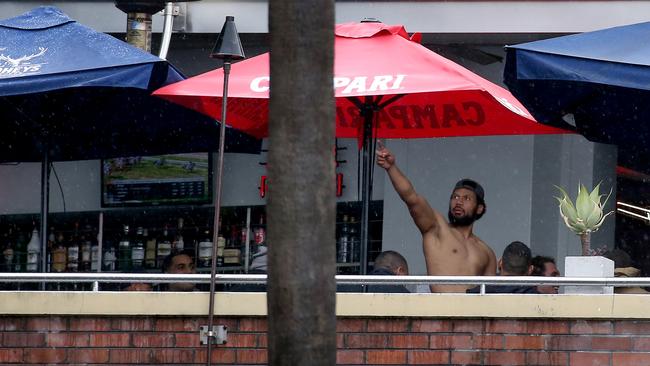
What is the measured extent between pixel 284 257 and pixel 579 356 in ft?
10.4

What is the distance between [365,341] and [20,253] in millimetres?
5796

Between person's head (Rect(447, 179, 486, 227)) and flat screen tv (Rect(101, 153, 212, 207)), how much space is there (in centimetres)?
410

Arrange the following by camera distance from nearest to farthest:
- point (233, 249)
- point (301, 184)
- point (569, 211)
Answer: point (301, 184)
point (569, 211)
point (233, 249)

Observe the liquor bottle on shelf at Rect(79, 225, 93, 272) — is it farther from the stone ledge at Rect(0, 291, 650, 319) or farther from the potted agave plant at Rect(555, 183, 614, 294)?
the potted agave plant at Rect(555, 183, 614, 294)

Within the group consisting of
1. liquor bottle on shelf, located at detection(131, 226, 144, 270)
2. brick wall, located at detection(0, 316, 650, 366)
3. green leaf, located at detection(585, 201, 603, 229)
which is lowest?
brick wall, located at detection(0, 316, 650, 366)

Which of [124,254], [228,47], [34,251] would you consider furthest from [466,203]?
[34,251]

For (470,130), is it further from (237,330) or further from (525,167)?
(237,330)

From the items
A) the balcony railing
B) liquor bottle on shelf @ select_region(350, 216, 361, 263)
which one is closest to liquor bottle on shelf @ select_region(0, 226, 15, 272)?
liquor bottle on shelf @ select_region(350, 216, 361, 263)

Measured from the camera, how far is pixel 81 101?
9.59 metres

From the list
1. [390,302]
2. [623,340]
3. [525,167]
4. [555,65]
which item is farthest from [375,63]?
[525,167]

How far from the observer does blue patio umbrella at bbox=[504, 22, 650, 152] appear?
793 centimetres

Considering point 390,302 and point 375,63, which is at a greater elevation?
point 375,63

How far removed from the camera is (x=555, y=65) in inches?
313

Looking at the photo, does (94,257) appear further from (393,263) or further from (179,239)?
(393,263)
